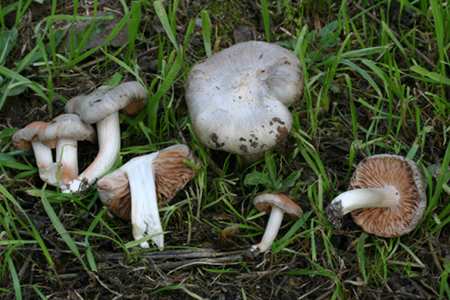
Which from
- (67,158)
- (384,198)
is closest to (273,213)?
(384,198)

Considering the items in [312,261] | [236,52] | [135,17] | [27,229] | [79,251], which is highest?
[135,17]

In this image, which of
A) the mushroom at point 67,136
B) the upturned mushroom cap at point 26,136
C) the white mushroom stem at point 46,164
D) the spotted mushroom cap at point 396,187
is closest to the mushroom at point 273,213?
the spotted mushroom cap at point 396,187

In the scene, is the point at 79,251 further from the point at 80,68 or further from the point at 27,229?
the point at 80,68

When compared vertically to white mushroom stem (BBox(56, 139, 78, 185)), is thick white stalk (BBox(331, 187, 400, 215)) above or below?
below

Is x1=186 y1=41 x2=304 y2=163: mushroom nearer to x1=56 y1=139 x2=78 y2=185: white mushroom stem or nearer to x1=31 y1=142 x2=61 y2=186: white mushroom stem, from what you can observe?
x1=56 y1=139 x2=78 y2=185: white mushroom stem

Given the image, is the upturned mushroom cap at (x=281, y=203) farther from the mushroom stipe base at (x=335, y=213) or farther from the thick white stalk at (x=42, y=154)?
the thick white stalk at (x=42, y=154)

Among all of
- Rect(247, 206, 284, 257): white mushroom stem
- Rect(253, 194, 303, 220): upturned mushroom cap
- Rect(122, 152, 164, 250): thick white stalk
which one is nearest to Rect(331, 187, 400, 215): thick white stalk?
Rect(253, 194, 303, 220): upturned mushroom cap

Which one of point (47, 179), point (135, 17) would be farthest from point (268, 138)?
point (47, 179)

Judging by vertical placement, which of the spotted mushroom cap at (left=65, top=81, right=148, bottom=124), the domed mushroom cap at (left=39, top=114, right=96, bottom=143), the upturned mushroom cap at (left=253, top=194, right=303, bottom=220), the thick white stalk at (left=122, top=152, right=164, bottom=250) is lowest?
the upturned mushroom cap at (left=253, top=194, right=303, bottom=220)
